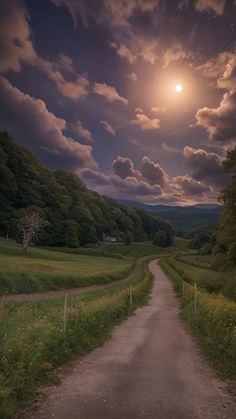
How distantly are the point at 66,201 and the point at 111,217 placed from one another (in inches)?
2323

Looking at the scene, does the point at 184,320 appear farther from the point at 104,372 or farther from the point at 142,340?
the point at 104,372

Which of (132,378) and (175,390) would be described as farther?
(132,378)

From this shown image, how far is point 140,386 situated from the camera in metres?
10.5

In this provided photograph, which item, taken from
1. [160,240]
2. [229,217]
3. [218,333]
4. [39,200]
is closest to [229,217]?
[229,217]

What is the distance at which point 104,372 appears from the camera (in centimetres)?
A: 1195

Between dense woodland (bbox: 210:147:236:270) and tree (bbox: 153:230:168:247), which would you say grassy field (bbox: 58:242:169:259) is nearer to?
tree (bbox: 153:230:168:247)

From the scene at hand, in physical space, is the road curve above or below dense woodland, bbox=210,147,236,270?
below

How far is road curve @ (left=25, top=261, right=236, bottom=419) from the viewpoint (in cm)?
878

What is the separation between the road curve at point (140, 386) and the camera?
878 cm

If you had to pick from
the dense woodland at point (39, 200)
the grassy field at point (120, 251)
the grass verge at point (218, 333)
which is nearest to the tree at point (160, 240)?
the grassy field at point (120, 251)

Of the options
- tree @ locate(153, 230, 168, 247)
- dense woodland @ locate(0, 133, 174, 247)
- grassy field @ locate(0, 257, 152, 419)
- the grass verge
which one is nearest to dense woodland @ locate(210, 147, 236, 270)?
the grass verge

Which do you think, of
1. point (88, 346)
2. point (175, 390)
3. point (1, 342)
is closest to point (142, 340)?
point (88, 346)

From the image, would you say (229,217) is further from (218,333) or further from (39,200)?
(39,200)

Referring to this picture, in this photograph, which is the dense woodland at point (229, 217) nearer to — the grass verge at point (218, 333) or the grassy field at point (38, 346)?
the grass verge at point (218, 333)
